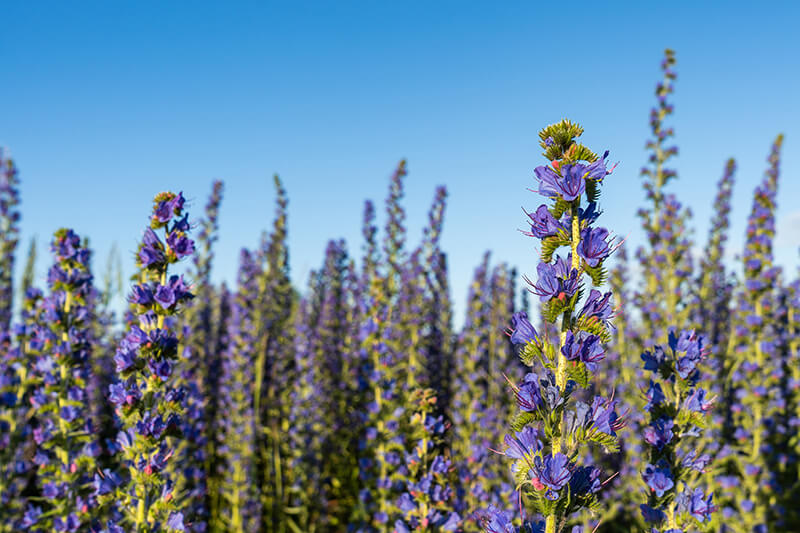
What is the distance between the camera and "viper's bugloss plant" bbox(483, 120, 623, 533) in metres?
2.15

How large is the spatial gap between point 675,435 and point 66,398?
14.2 ft

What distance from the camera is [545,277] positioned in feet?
7.20

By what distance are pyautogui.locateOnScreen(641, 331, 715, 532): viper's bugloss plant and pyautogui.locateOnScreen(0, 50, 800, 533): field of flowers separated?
1 centimetres

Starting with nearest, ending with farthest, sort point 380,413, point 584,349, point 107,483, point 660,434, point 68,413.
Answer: point 584,349, point 660,434, point 107,483, point 68,413, point 380,413

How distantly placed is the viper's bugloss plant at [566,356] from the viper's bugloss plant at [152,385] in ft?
6.73

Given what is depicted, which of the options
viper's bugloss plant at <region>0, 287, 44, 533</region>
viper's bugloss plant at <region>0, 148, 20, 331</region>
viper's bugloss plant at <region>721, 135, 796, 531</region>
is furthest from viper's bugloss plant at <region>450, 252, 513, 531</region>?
viper's bugloss plant at <region>0, 148, 20, 331</region>

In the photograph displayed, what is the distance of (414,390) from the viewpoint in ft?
14.1

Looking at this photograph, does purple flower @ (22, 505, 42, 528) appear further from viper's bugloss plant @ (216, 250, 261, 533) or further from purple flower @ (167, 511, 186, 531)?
viper's bugloss plant @ (216, 250, 261, 533)

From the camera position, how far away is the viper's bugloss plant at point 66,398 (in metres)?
4.05

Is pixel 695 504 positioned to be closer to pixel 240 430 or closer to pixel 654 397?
pixel 654 397

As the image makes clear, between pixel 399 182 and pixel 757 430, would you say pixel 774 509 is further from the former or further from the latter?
pixel 399 182

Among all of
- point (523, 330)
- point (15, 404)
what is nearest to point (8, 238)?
point (15, 404)

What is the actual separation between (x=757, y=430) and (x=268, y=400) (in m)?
6.48

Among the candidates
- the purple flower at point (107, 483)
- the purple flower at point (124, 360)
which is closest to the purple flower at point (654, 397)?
the purple flower at point (124, 360)
